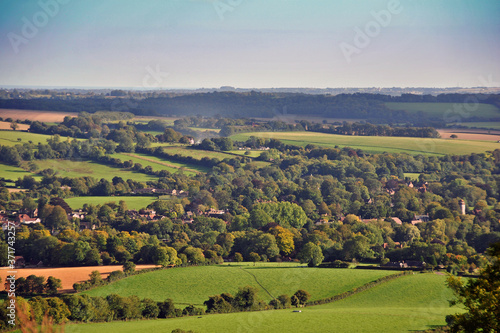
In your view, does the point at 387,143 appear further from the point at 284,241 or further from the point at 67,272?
the point at 67,272

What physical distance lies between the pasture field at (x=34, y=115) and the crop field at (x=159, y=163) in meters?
30.4

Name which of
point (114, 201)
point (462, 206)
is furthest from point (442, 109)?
point (114, 201)

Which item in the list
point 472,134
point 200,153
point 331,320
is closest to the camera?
point 331,320

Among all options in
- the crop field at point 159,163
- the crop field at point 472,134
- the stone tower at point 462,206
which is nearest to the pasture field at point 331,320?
the stone tower at point 462,206

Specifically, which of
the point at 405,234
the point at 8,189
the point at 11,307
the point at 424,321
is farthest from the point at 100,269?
the point at 8,189

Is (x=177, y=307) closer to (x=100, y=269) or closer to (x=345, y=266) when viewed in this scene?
(x=100, y=269)

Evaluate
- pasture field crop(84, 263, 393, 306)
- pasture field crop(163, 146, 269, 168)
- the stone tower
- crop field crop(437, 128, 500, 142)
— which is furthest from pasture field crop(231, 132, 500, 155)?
pasture field crop(84, 263, 393, 306)

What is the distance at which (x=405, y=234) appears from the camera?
48.2 metres

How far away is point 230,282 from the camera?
33.6 m

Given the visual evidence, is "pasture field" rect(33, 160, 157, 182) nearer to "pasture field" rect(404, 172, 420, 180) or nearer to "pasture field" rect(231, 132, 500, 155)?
"pasture field" rect(404, 172, 420, 180)

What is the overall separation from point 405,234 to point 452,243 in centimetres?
433

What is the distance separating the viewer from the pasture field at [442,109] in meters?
127

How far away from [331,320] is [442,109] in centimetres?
13364

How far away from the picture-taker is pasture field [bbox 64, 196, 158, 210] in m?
59.1
